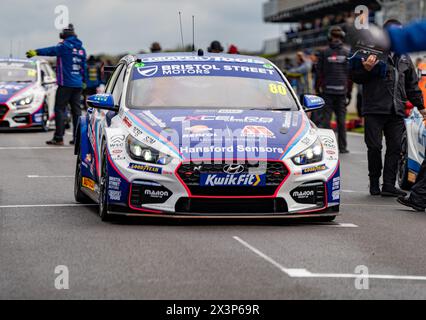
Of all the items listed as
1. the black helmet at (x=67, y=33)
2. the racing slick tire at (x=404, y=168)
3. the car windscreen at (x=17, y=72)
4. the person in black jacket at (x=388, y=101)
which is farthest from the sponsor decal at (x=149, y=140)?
the car windscreen at (x=17, y=72)

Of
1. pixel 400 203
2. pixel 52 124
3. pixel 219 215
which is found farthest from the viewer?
pixel 52 124

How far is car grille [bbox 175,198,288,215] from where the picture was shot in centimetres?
1056

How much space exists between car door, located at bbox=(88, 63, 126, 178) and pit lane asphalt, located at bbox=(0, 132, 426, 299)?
23.0 inches

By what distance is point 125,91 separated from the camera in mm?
11875

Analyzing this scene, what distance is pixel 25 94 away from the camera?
25.8 metres

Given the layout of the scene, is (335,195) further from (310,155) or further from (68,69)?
(68,69)

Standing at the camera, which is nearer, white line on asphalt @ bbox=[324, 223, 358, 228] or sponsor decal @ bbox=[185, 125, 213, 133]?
sponsor decal @ bbox=[185, 125, 213, 133]

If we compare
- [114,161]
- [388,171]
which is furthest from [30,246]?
[388,171]

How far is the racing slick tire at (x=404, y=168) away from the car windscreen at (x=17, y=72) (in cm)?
1300

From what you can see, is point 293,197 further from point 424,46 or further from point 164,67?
point 424,46

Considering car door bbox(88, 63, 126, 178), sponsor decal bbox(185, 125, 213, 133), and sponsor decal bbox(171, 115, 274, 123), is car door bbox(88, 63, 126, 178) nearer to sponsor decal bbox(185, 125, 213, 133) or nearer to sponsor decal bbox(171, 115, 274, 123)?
sponsor decal bbox(171, 115, 274, 123)

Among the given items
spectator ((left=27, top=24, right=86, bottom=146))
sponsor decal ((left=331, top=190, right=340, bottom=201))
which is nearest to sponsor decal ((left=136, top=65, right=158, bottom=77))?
sponsor decal ((left=331, top=190, right=340, bottom=201))

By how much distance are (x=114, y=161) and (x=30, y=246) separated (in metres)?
1.52

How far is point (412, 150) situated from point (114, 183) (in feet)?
16.8
